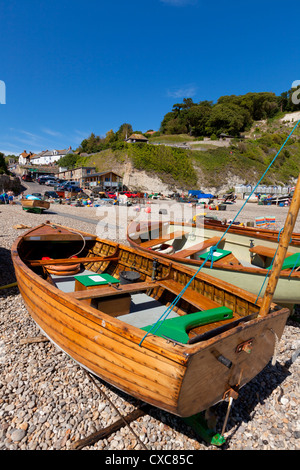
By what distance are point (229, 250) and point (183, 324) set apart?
6.54m

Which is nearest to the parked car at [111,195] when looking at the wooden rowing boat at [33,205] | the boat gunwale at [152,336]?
the wooden rowing boat at [33,205]

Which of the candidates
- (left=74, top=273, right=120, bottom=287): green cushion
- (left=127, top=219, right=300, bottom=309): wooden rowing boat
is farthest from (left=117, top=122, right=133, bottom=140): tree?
(left=74, top=273, right=120, bottom=287): green cushion

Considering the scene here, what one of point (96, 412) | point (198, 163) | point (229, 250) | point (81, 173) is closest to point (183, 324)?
point (96, 412)

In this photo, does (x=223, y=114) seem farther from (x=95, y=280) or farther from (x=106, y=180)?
(x=95, y=280)

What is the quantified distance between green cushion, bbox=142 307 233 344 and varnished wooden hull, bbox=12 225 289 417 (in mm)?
308

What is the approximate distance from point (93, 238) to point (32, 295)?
3.32m

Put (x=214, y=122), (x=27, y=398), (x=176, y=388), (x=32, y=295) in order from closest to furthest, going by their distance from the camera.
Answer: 1. (x=176, y=388)
2. (x=27, y=398)
3. (x=32, y=295)
4. (x=214, y=122)

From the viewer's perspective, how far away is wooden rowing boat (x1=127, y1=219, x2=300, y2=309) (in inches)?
225

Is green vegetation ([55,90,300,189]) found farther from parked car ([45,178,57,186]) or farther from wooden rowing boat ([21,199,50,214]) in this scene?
wooden rowing boat ([21,199,50,214])

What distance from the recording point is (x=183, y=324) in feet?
10.6

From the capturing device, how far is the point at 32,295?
4.50 metres

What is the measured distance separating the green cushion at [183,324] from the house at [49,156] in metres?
110

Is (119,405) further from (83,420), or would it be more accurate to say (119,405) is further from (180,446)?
(180,446)
